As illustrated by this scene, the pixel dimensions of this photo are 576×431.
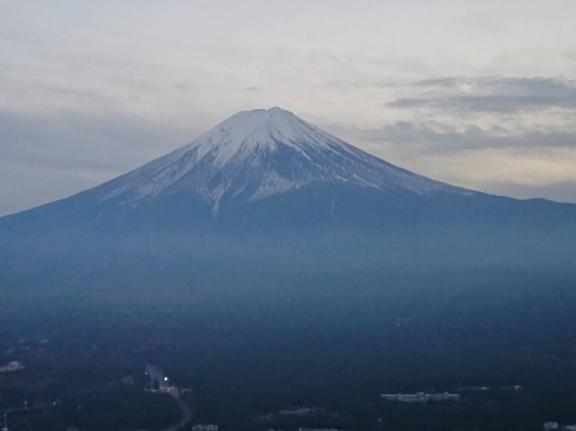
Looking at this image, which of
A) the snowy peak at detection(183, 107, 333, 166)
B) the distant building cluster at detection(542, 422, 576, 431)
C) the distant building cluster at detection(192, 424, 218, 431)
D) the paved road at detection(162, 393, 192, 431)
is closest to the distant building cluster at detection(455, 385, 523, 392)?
the distant building cluster at detection(542, 422, 576, 431)

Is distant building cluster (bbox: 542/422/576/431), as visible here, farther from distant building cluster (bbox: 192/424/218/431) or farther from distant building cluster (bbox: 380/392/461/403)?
distant building cluster (bbox: 192/424/218/431)

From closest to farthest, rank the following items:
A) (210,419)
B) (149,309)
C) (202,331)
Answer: (210,419) → (202,331) → (149,309)

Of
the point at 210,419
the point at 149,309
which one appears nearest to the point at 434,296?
the point at 149,309

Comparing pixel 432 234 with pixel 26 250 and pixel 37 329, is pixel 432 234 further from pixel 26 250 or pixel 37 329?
pixel 37 329

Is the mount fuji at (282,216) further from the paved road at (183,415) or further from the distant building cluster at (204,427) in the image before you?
the distant building cluster at (204,427)

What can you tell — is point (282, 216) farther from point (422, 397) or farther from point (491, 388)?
point (422, 397)
